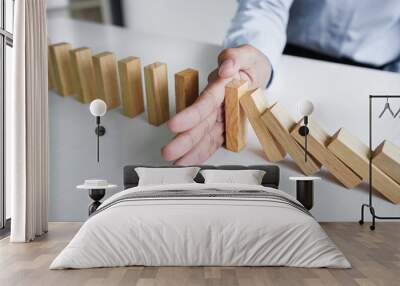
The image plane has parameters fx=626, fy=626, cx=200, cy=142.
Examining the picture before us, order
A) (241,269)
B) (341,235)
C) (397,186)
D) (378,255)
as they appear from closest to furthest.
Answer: (241,269)
(378,255)
(341,235)
(397,186)

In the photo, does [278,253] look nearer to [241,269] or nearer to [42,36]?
[241,269]

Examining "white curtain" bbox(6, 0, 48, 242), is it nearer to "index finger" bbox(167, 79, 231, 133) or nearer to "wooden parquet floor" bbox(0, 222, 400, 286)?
"wooden parquet floor" bbox(0, 222, 400, 286)

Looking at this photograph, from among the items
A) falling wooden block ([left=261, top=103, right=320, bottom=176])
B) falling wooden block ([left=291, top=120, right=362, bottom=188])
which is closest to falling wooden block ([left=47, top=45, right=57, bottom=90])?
falling wooden block ([left=261, top=103, right=320, bottom=176])

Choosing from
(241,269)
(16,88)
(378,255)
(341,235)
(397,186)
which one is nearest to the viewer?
(241,269)

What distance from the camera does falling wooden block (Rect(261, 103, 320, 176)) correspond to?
22.8 feet

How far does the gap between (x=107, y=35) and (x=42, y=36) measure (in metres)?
1.03

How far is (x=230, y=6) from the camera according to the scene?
720 centimetres

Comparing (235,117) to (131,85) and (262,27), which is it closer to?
(262,27)

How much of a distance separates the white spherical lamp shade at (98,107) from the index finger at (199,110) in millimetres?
740

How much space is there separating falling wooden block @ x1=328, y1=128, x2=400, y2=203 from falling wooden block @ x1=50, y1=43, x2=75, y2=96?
3086mm

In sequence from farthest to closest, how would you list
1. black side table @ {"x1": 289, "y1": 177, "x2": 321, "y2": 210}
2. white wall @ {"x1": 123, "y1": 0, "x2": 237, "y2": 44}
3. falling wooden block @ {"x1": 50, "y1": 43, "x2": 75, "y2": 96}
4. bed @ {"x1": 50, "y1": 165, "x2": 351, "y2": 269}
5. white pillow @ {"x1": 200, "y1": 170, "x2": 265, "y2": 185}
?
falling wooden block @ {"x1": 50, "y1": 43, "x2": 75, "y2": 96}, white wall @ {"x1": 123, "y1": 0, "x2": 237, "y2": 44}, black side table @ {"x1": 289, "y1": 177, "x2": 321, "y2": 210}, white pillow @ {"x1": 200, "y1": 170, "x2": 265, "y2": 185}, bed @ {"x1": 50, "y1": 165, "x2": 351, "y2": 269}

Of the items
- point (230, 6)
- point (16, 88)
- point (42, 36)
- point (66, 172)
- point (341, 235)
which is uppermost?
point (230, 6)

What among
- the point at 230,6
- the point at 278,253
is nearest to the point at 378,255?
the point at 278,253

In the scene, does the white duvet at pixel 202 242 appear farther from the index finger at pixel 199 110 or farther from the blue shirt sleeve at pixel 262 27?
the blue shirt sleeve at pixel 262 27
